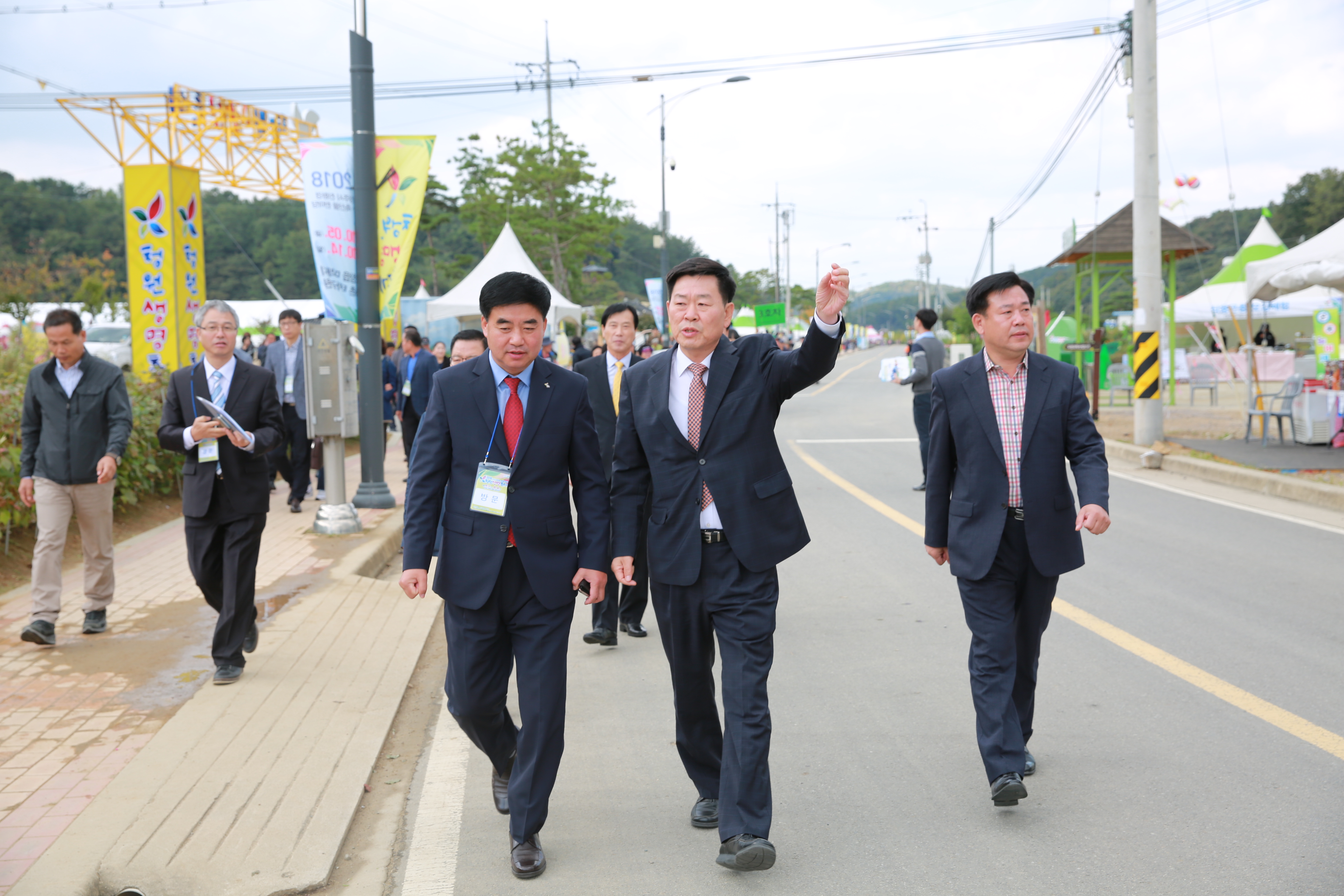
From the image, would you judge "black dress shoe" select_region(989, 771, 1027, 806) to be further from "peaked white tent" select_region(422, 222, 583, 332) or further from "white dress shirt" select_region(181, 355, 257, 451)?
"peaked white tent" select_region(422, 222, 583, 332)

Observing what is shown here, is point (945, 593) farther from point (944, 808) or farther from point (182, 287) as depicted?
point (182, 287)

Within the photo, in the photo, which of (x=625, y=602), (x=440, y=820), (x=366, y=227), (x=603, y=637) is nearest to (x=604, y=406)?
(x=625, y=602)

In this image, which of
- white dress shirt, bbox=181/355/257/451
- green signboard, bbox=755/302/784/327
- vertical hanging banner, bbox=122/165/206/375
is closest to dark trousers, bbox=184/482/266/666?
white dress shirt, bbox=181/355/257/451

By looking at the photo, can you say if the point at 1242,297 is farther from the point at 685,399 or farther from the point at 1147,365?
the point at 685,399

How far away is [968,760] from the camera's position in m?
4.51

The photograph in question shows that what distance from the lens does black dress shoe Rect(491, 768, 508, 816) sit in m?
4.10

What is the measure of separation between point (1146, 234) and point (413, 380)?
10.5m

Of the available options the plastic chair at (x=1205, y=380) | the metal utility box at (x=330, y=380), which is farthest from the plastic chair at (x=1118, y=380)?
the metal utility box at (x=330, y=380)

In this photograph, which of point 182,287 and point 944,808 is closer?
point 944,808

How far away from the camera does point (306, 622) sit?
274 inches

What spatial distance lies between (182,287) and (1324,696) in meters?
13.7

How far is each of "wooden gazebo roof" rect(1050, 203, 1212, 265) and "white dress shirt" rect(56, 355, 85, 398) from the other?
21.7 meters

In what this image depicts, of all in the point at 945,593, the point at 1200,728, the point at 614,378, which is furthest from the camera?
the point at 945,593

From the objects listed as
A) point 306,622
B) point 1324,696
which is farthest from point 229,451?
point 1324,696
